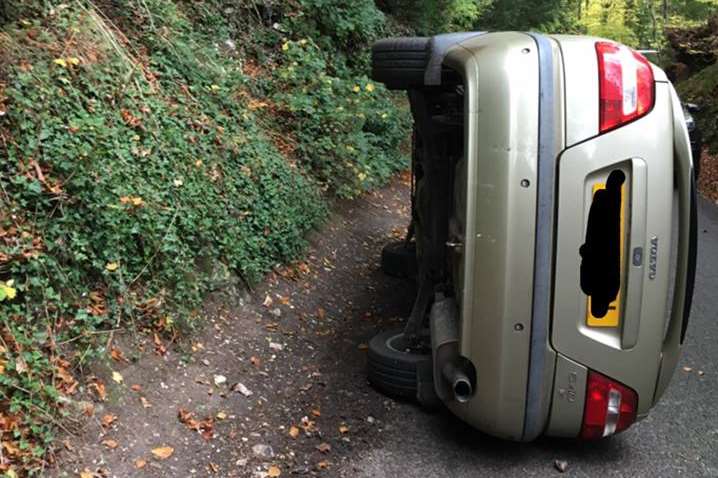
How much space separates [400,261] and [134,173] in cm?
261

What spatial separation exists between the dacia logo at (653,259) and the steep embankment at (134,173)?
2728mm

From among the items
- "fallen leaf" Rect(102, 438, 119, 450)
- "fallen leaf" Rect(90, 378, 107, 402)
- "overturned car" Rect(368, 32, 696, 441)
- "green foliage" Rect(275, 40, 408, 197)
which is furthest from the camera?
"green foliage" Rect(275, 40, 408, 197)

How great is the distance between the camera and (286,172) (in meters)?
6.06

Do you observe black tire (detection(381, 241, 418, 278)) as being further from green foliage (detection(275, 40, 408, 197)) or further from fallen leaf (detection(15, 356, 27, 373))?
fallen leaf (detection(15, 356, 27, 373))

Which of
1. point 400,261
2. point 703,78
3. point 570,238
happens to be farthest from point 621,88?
point 703,78

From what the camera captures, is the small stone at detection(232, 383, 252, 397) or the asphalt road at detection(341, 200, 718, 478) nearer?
the asphalt road at detection(341, 200, 718, 478)

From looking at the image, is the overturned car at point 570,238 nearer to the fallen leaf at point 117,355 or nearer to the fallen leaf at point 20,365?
the fallen leaf at point 117,355

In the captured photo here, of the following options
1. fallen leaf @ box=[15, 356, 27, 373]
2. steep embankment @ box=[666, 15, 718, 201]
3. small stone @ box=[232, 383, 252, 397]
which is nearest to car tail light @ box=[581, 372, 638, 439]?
small stone @ box=[232, 383, 252, 397]

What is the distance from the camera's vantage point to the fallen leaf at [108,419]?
10.8ft

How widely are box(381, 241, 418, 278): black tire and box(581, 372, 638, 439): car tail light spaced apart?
9.81 ft

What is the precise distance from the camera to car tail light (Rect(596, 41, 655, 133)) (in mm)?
3014

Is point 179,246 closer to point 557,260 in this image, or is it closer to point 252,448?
point 252,448

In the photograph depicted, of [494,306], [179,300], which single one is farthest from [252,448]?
[494,306]

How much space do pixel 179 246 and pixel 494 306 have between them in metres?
2.28
